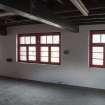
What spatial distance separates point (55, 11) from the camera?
147 inches

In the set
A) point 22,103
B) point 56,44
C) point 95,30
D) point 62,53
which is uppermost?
point 95,30

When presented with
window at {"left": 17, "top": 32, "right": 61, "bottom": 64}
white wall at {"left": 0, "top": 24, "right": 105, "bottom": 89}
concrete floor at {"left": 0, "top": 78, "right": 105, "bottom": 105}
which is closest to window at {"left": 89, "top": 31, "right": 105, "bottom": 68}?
white wall at {"left": 0, "top": 24, "right": 105, "bottom": 89}

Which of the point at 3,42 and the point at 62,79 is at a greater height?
the point at 3,42

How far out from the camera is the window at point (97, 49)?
5432 mm

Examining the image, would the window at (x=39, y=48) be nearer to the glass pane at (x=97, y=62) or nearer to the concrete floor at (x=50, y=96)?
the glass pane at (x=97, y=62)

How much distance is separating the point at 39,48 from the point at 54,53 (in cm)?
79

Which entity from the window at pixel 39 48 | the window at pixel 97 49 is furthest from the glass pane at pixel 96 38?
the window at pixel 39 48

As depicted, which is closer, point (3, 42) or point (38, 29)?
point (38, 29)

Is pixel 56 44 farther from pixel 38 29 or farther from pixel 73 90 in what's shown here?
pixel 73 90

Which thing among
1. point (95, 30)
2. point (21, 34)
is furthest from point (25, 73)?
point (95, 30)

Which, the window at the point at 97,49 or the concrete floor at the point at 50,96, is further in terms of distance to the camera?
the window at the point at 97,49

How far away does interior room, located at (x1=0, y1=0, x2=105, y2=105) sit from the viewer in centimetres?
371

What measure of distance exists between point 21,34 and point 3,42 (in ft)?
4.11

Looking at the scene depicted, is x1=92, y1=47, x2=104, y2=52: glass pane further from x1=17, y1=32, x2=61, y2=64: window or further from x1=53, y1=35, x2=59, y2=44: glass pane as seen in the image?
x1=53, y1=35, x2=59, y2=44: glass pane
